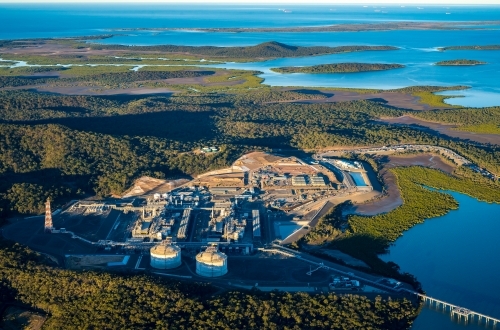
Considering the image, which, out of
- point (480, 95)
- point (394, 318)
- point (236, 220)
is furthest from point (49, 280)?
point (480, 95)

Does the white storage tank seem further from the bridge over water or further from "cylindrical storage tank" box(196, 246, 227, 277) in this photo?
the bridge over water

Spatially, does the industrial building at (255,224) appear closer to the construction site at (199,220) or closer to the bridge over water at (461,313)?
the construction site at (199,220)

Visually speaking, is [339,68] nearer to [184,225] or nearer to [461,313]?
[184,225]

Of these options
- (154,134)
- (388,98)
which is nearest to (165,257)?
(154,134)

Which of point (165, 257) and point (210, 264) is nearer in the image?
point (210, 264)

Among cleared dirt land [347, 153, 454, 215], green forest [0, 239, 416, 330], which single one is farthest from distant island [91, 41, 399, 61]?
green forest [0, 239, 416, 330]

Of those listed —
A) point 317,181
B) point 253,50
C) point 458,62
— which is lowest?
point 317,181
